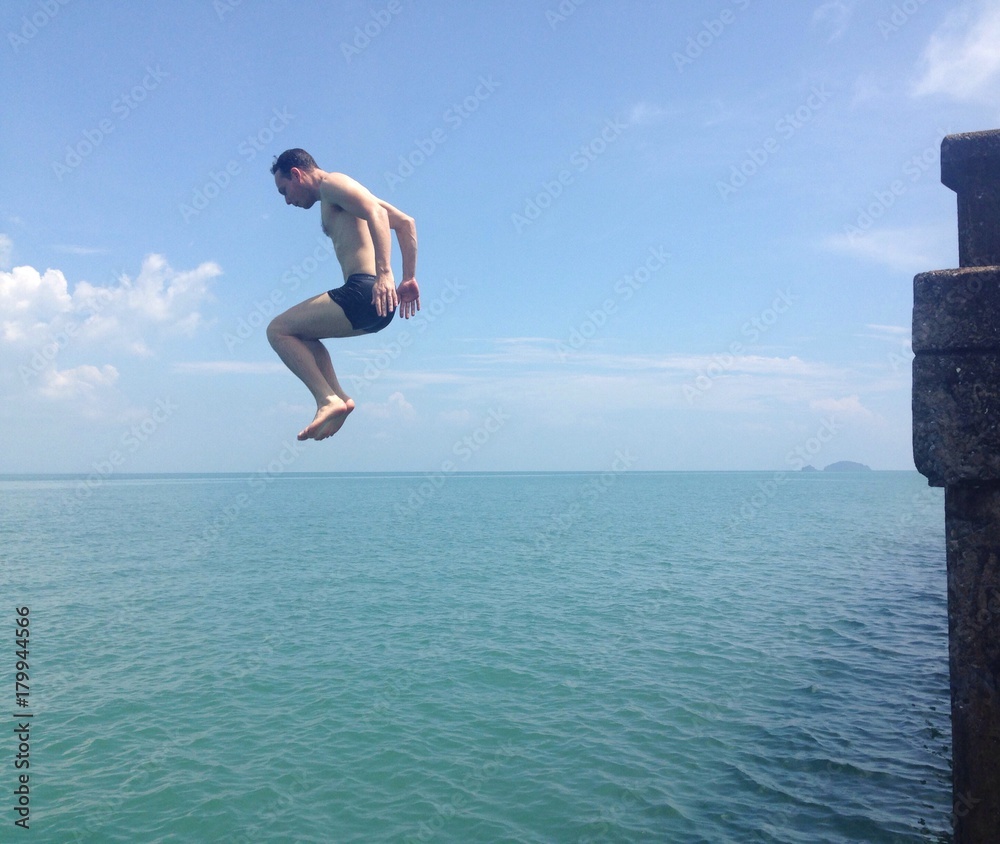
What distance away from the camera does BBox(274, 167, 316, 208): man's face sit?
453 centimetres

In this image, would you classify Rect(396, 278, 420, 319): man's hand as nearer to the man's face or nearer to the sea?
the man's face

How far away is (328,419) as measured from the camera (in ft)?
15.5

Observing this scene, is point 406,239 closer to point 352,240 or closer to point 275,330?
point 352,240

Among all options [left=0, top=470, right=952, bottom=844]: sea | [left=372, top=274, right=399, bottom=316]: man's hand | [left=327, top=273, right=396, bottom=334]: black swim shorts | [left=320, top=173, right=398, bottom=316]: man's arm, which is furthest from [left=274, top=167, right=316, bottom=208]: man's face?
[left=0, top=470, right=952, bottom=844]: sea

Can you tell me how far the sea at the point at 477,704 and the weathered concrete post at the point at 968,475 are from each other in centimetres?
1129

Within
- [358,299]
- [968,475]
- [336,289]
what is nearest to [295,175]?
[336,289]

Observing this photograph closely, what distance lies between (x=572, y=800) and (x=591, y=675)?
8849 mm

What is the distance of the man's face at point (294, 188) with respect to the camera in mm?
4531

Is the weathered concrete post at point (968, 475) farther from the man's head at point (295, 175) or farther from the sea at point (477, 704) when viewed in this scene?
the sea at point (477, 704)

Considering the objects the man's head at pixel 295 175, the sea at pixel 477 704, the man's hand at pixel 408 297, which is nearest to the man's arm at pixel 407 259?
the man's hand at pixel 408 297

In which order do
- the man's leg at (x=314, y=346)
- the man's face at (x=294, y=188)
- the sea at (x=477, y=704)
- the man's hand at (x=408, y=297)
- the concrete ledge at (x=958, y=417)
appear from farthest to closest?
1. the sea at (x=477, y=704)
2. the man's hand at (x=408, y=297)
3. the man's leg at (x=314, y=346)
4. the man's face at (x=294, y=188)
5. the concrete ledge at (x=958, y=417)

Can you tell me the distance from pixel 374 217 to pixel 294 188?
1.63ft

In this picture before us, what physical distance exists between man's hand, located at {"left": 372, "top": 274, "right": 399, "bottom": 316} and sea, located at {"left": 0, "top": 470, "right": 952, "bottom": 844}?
13.1 m

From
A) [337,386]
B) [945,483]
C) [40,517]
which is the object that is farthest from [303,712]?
[40,517]
